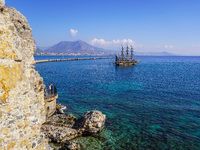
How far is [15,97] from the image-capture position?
5043mm

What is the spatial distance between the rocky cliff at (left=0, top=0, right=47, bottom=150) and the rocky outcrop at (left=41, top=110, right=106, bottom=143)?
26.7 ft

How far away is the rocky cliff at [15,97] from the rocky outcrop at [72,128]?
321 inches

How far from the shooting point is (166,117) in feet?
61.9

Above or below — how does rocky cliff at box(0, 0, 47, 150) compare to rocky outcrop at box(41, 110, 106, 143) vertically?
above

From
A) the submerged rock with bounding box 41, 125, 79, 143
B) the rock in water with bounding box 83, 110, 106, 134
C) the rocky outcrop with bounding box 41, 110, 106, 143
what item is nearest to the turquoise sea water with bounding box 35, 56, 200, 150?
the rock in water with bounding box 83, 110, 106, 134

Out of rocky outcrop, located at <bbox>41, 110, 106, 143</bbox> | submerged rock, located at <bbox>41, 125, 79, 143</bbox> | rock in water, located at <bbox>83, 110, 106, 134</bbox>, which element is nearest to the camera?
submerged rock, located at <bbox>41, 125, 79, 143</bbox>

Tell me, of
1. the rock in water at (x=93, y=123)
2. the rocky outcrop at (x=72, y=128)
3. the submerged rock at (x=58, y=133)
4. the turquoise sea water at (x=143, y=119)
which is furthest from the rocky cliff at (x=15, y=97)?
the rock in water at (x=93, y=123)

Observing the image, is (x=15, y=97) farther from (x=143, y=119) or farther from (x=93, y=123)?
(x=143, y=119)

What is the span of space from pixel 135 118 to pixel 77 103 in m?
9.68

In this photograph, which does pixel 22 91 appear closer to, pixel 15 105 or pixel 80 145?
pixel 15 105

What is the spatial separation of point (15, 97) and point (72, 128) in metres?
11.1

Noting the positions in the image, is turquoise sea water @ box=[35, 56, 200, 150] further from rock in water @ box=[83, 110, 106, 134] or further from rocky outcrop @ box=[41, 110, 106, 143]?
rocky outcrop @ box=[41, 110, 106, 143]

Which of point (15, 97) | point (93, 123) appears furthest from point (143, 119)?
point (15, 97)

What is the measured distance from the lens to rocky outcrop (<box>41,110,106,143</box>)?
13731 millimetres
